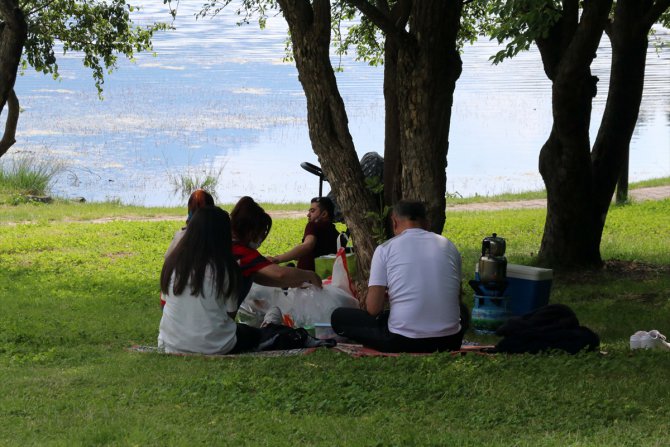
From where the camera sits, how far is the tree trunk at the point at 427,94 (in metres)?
8.77

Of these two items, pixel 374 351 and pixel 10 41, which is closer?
pixel 374 351

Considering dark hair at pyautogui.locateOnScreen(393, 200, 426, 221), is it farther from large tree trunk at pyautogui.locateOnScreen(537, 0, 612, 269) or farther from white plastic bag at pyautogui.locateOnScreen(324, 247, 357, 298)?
large tree trunk at pyautogui.locateOnScreen(537, 0, 612, 269)

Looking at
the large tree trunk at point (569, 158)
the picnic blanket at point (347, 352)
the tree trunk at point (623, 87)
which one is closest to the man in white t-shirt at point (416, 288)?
the picnic blanket at point (347, 352)

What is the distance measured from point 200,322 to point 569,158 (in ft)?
19.1

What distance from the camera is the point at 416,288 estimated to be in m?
6.79

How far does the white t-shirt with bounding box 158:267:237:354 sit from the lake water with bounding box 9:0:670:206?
46.9ft

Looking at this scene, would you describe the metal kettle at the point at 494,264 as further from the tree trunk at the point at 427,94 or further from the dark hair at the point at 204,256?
the dark hair at the point at 204,256

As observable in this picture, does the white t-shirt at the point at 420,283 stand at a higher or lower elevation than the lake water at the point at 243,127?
higher

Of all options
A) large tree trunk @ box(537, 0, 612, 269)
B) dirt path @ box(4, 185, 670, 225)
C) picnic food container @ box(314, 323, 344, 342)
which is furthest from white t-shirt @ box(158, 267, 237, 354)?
dirt path @ box(4, 185, 670, 225)

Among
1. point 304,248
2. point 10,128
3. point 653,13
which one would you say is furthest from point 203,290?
point 10,128

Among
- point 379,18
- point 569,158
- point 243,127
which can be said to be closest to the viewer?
point 379,18

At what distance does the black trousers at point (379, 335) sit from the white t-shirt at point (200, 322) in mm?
773

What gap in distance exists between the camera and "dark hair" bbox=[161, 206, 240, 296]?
6.80 m

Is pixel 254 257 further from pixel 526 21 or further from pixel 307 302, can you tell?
pixel 526 21
